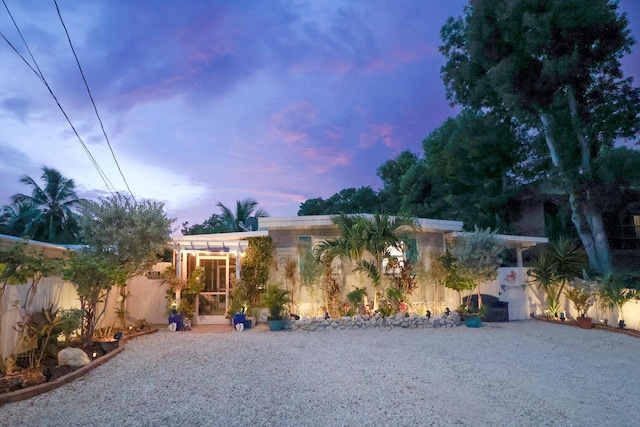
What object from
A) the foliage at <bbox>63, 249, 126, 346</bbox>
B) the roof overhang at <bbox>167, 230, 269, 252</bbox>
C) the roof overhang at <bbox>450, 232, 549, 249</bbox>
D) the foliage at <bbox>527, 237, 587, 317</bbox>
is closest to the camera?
the foliage at <bbox>63, 249, 126, 346</bbox>

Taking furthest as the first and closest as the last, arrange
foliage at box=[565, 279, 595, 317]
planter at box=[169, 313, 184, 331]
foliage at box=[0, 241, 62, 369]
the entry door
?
the entry door
foliage at box=[565, 279, 595, 317]
planter at box=[169, 313, 184, 331]
foliage at box=[0, 241, 62, 369]

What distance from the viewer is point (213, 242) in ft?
37.7

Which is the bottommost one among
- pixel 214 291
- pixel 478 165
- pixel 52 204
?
pixel 214 291

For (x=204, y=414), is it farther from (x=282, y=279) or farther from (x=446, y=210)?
(x=446, y=210)

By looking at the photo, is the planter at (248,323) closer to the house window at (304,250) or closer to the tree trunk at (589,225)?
the house window at (304,250)

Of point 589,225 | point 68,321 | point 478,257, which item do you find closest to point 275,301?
point 68,321

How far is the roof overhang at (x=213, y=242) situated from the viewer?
11133mm

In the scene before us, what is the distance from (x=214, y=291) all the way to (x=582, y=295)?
1020cm

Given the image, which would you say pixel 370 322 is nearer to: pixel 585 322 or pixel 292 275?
pixel 292 275

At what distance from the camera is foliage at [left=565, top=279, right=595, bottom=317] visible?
10.9m

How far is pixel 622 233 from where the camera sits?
18.8 meters

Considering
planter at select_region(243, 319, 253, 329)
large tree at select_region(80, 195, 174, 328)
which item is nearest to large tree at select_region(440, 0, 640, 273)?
planter at select_region(243, 319, 253, 329)

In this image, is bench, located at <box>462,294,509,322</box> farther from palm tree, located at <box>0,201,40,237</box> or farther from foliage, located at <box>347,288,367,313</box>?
palm tree, located at <box>0,201,40,237</box>

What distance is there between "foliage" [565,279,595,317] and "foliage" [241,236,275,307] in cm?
848
